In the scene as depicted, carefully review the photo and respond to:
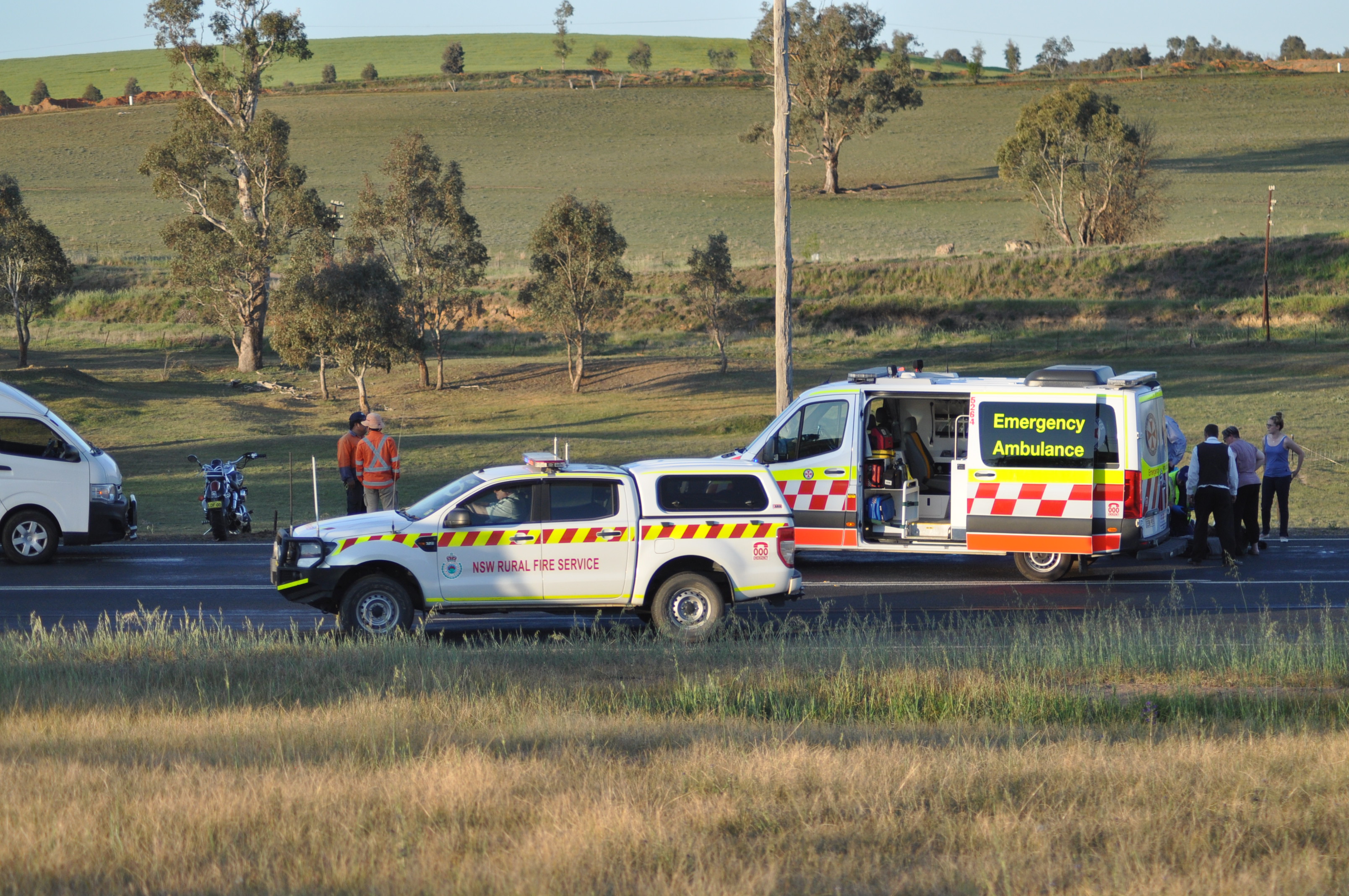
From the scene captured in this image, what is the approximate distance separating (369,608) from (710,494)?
11.0ft

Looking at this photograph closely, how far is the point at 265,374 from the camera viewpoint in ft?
162

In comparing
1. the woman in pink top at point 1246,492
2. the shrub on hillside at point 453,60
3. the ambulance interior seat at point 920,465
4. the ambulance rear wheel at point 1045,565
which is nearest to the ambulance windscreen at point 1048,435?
the ambulance rear wheel at point 1045,565

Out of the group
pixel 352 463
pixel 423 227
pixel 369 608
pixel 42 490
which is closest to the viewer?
pixel 369 608

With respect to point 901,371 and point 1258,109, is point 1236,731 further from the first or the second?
point 1258,109

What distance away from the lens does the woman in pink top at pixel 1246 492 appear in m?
16.6

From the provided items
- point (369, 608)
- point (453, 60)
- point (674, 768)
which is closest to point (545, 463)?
point (369, 608)

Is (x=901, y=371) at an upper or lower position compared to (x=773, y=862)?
upper

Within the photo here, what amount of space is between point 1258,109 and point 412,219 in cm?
9011

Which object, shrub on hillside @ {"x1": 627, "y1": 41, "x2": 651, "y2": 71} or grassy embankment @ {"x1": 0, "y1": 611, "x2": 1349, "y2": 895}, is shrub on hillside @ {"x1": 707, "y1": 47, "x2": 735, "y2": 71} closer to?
shrub on hillside @ {"x1": 627, "y1": 41, "x2": 651, "y2": 71}

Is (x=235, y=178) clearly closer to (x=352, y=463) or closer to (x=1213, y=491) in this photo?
(x=352, y=463)

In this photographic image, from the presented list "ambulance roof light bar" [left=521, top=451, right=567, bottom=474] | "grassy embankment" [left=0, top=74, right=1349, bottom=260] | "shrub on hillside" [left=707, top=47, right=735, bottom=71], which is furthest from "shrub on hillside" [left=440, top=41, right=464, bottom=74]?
"ambulance roof light bar" [left=521, top=451, right=567, bottom=474]

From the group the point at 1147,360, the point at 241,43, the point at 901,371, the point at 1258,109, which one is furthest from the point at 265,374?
the point at 1258,109

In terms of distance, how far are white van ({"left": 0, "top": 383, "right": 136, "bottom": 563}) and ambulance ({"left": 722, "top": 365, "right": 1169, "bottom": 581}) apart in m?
8.59

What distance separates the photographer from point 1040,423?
1459 centimetres
